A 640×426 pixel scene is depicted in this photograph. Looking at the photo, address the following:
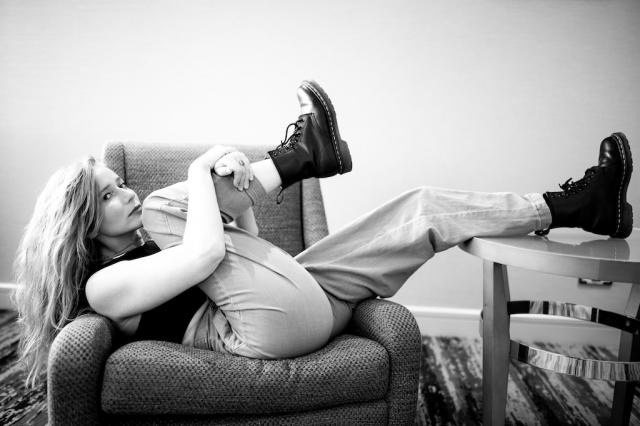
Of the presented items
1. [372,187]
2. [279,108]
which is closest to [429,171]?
[372,187]

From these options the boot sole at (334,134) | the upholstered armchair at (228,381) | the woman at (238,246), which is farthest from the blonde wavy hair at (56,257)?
the boot sole at (334,134)

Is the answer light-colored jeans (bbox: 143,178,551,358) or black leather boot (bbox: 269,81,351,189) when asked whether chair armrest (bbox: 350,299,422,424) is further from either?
black leather boot (bbox: 269,81,351,189)

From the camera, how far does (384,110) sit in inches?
87.5

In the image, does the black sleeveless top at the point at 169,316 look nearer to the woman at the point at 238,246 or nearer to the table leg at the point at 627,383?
the woman at the point at 238,246

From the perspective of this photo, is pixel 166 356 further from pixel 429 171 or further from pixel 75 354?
pixel 429 171

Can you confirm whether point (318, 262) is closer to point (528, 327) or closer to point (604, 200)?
point (604, 200)

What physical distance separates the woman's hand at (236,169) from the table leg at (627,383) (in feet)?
3.83

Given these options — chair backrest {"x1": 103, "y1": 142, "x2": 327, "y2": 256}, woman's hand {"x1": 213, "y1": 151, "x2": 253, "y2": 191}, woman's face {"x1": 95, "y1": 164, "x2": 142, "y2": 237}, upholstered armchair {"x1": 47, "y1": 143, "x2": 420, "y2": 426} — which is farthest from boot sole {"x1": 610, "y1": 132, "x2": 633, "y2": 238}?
woman's face {"x1": 95, "y1": 164, "x2": 142, "y2": 237}

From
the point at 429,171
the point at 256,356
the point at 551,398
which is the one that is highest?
the point at 429,171

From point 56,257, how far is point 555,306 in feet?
4.55

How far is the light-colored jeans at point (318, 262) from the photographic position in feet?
3.54

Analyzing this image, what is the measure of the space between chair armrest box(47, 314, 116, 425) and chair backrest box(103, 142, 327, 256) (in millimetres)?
681

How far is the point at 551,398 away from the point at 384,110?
4.37 ft

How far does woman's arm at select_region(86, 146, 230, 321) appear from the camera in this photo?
3.39ft
